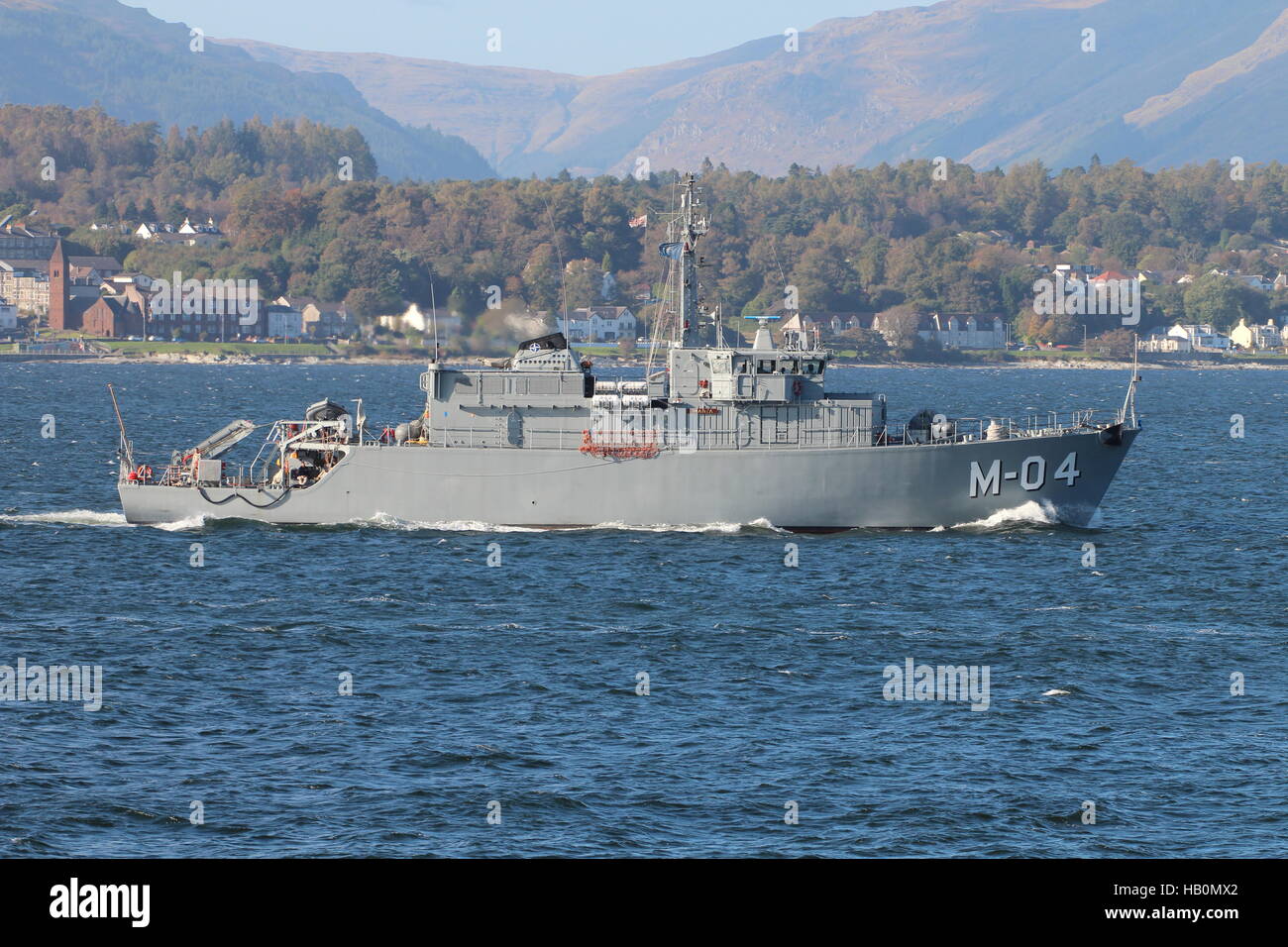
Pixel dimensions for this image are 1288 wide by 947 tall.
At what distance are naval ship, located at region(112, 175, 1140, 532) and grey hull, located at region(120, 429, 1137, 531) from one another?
0.04m

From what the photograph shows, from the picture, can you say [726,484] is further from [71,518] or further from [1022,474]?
[71,518]

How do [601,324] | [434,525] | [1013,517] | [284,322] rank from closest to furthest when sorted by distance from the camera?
[1013,517]
[434,525]
[284,322]
[601,324]

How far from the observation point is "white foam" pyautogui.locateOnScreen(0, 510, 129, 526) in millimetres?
48531

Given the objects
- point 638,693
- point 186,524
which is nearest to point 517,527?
point 186,524

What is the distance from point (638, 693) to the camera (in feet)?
92.6

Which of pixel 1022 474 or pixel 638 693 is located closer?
pixel 638 693

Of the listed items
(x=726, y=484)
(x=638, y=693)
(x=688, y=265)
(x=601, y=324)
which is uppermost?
(x=601, y=324)

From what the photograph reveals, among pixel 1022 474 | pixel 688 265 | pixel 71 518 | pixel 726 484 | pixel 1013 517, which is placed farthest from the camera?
pixel 71 518

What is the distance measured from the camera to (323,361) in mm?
192875

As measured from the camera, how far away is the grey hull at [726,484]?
44094mm

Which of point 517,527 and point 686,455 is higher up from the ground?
point 686,455

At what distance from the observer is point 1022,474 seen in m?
44.8

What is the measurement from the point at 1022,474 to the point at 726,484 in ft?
27.1
